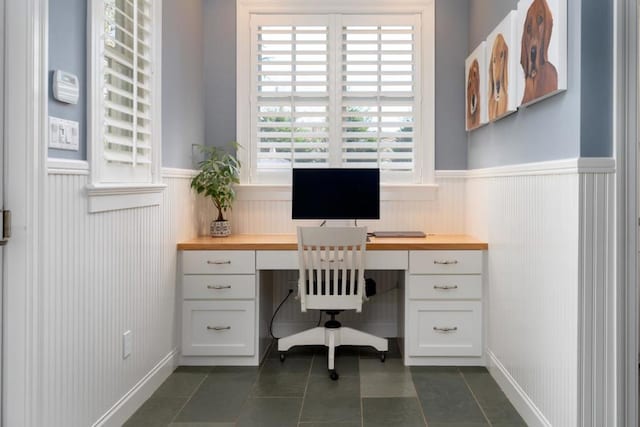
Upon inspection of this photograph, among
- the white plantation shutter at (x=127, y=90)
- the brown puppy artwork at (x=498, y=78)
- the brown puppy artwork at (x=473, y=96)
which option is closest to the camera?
the white plantation shutter at (x=127, y=90)

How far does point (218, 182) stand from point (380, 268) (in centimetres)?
122

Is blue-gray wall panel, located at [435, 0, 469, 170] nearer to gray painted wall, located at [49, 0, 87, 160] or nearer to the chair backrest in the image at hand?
the chair backrest

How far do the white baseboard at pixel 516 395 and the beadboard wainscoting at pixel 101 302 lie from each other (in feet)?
6.27

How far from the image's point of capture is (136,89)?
267cm

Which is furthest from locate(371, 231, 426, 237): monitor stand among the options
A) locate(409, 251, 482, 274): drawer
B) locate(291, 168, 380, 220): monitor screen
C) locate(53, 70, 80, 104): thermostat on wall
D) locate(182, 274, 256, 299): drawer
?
locate(53, 70, 80, 104): thermostat on wall

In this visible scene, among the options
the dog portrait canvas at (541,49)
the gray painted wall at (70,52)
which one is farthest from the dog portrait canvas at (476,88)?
the gray painted wall at (70,52)

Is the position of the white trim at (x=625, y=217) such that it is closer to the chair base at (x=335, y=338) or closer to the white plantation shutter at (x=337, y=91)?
the chair base at (x=335, y=338)

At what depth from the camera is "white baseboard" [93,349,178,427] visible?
238cm

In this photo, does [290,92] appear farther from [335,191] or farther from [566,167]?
[566,167]

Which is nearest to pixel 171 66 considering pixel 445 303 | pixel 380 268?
pixel 380 268

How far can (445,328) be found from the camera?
3.29 m

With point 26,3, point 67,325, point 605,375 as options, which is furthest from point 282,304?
point 26,3

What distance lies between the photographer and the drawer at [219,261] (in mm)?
3307

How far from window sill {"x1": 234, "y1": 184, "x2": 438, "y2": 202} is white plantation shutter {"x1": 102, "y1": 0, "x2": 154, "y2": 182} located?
1.12 meters
